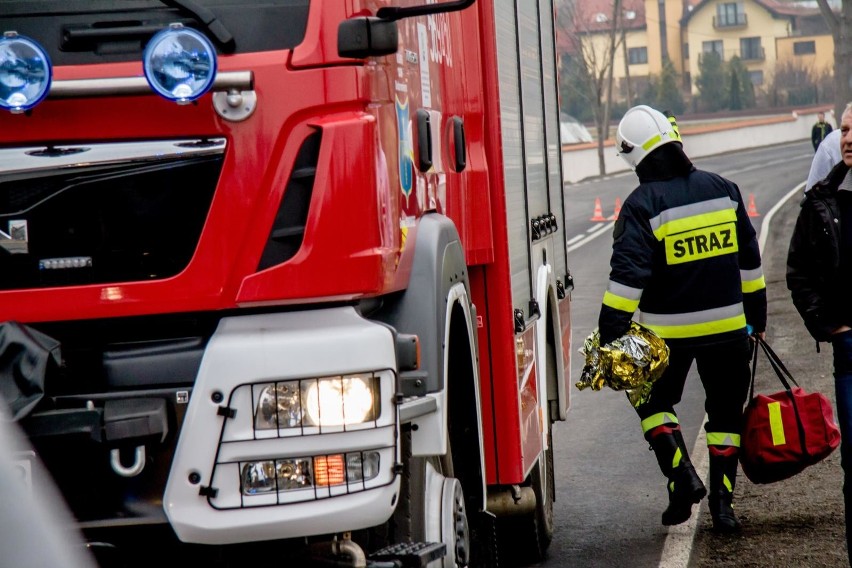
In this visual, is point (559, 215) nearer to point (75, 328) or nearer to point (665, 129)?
point (665, 129)

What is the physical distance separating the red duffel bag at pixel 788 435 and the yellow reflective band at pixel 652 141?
47.7 inches

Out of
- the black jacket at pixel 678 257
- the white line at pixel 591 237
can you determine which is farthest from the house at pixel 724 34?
the black jacket at pixel 678 257

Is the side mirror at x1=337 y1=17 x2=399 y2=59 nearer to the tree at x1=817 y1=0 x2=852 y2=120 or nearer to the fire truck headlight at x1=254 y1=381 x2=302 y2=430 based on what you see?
the fire truck headlight at x1=254 y1=381 x2=302 y2=430

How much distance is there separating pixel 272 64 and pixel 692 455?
514 cm

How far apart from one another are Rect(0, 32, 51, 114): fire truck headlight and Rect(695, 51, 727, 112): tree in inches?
3336

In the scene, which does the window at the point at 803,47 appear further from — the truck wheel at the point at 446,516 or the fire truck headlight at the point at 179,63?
the fire truck headlight at the point at 179,63

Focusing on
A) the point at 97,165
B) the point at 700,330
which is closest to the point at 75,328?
the point at 97,165

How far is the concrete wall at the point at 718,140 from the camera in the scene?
51.2 m

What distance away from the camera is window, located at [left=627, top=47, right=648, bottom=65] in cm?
10275

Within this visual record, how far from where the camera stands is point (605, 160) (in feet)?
178

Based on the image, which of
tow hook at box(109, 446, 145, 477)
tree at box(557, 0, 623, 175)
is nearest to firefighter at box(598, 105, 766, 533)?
tow hook at box(109, 446, 145, 477)

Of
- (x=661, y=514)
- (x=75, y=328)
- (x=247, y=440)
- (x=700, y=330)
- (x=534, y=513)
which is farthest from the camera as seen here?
(x=661, y=514)

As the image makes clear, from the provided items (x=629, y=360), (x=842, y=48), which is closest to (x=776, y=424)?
(x=629, y=360)

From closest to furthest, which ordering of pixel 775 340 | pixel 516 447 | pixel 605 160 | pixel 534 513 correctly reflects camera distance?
pixel 516 447, pixel 534 513, pixel 775 340, pixel 605 160
